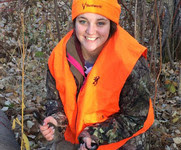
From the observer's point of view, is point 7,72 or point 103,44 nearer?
point 103,44

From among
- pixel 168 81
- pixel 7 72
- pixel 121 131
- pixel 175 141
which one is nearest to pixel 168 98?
pixel 168 81

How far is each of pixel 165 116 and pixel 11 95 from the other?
7.51 ft

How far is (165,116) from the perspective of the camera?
3.31 metres

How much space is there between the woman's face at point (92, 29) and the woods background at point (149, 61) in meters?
0.57

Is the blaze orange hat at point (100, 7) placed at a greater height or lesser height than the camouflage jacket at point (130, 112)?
greater

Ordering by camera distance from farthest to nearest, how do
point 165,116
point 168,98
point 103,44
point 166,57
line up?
point 166,57 → point 168,98 → point 165,116 → point 103,44

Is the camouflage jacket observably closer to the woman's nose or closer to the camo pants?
the woman's nose

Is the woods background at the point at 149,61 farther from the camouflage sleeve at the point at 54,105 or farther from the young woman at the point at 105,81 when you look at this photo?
the young woman at the point at 105,81

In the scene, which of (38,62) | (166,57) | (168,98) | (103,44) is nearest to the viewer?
(103,44)

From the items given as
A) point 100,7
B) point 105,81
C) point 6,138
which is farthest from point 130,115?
point 6,138

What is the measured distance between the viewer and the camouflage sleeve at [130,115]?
6.22 feet

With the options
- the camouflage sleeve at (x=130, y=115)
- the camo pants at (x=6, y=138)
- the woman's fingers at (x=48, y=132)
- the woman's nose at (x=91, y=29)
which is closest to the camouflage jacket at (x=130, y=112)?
the camouflage sleeve at (x=130, y=115)

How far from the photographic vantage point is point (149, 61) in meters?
3.89

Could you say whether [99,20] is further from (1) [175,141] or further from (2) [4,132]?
(1) [175,141]
